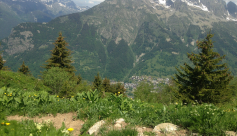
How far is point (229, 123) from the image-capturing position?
160 inches

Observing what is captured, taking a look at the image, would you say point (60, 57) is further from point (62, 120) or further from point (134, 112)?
point (134, 112)

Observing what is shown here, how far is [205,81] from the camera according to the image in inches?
786

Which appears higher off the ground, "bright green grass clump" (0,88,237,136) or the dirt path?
"bright green grass clump" (0,88,237,136)

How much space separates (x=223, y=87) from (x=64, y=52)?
3347cm

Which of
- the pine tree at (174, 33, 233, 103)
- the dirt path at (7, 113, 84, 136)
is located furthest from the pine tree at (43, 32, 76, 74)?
the dirt path at (7, 113, 84, 136)

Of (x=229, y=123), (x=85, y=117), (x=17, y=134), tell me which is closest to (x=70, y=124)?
(x=85, y=117)

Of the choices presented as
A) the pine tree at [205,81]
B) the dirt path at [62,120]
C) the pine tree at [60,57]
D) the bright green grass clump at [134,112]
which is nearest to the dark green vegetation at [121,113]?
the bright green grass clump at [134,112]

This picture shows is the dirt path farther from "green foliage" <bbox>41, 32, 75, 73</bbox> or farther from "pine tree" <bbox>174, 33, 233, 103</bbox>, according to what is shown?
"green foliage" <bbox>41, 32, 75, 73</bbox>

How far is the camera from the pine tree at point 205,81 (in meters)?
18.6

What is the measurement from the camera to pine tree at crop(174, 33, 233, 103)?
18.6 m

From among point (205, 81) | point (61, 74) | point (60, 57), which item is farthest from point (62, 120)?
point (60, 57)

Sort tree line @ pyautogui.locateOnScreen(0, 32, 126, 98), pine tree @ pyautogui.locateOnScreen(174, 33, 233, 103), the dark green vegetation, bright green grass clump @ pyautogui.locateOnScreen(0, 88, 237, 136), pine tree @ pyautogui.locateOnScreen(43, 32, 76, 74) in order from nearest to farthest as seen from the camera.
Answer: the dark green vegetation < bright green grass clump @ pyautogui.locateOnScreen(0, 88, 237, 136) < pine tree @ pyautogui.locateOnScreen(174, 33, 233, 103) < tree line @ pyautogui.locateOnScreen(0, 32, 126, 98) < pine tree @ pyautogui.locateOnScreen(43, 32, 76, 74)

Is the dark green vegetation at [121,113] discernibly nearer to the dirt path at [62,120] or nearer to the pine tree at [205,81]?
the dirt path at [62,120]

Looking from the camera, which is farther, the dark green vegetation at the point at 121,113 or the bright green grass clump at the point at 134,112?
the bright green grass clump at the point at 134,112
